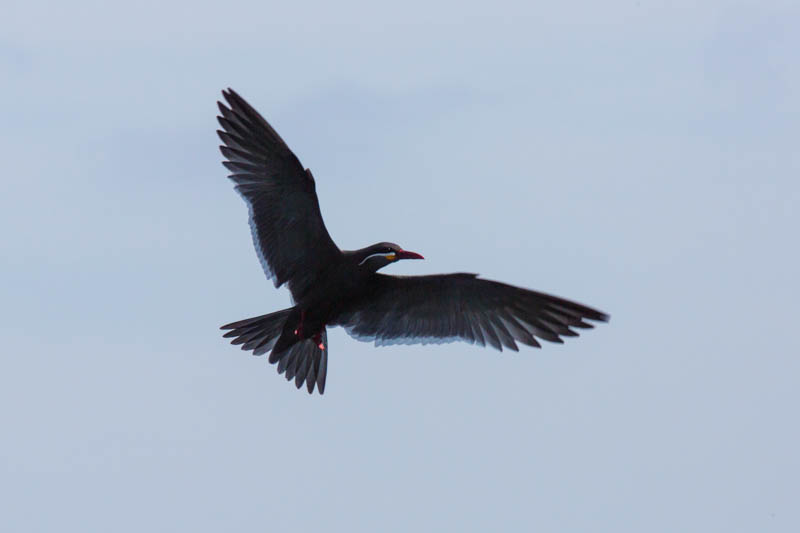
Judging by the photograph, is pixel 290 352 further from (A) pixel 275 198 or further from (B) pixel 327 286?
(A) pixel 275 198

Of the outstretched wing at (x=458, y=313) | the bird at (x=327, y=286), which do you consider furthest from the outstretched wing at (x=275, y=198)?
the outstretched wing at (x=458, y=313)

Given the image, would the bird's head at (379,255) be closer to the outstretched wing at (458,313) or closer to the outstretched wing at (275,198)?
the outstretched wing at (458,313)

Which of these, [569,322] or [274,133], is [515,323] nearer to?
[569,322]

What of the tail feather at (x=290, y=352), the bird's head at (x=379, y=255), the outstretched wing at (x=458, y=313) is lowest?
the tail feather at (x=290, y=352)

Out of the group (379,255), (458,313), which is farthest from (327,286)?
(458,313)

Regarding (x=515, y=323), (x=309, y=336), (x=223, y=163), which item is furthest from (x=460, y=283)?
(x=223, y=163)

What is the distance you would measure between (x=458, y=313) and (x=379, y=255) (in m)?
1.31

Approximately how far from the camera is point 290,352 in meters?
20.6

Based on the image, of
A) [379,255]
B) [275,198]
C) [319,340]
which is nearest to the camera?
[379,255]

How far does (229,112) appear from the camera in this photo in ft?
65.9

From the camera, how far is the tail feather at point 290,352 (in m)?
20.5

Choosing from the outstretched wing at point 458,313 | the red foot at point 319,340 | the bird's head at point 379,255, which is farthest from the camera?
the red foot at point 319,340

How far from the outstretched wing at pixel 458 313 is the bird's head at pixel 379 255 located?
256mm

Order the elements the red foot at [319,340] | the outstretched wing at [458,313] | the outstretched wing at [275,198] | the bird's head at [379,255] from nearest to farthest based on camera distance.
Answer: the outstretched wing at [458,313] → the bird's head at [379,255] → the outstretched wing at [275,198] → the red foot at [319,340]
